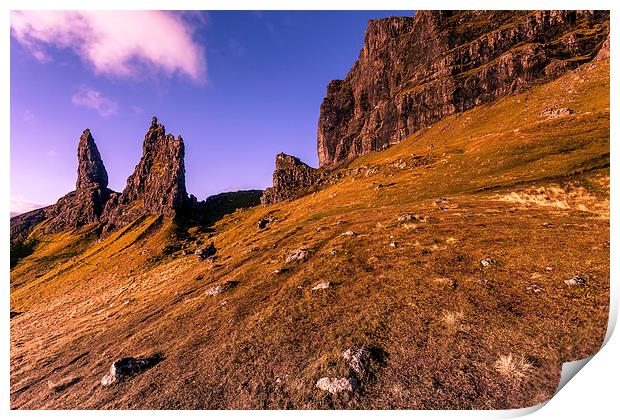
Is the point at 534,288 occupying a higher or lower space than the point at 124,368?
lower

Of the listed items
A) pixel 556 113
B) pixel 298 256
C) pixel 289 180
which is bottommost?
pixel 298 256

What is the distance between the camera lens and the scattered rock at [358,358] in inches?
440

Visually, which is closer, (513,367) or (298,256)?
(513,367)

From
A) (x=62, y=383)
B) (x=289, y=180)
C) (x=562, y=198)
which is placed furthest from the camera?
(x=289, y=180)

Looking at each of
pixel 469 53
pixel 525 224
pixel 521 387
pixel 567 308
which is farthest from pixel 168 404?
pixel 469 53

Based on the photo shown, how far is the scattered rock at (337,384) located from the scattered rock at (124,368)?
896 centimetres

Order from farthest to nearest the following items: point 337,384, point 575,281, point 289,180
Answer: point 289,180 → point 575,281 → point 337,384

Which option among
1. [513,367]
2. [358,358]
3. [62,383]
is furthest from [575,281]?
[62,383]

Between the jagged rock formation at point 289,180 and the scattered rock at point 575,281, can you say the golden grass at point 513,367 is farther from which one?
the jagged rock formation at point 289,180

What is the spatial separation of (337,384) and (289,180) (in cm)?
15705

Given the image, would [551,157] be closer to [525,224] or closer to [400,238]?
[525,224]

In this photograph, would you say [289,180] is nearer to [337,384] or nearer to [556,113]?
[556,113]

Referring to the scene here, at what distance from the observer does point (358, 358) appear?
37.8ft

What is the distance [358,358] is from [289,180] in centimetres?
15623
